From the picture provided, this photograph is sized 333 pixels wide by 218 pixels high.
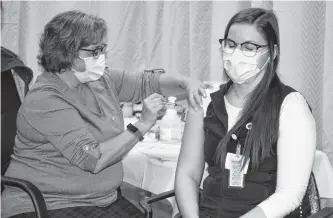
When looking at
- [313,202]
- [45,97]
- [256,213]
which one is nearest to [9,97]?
[45,97]

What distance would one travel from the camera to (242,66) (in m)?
1.42

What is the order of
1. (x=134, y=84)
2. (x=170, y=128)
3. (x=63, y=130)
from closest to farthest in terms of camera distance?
(x=63, y=130) < (x=134, y=84) < (x=170, y=128)

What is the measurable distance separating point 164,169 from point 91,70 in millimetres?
480

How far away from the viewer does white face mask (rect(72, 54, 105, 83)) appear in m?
1.63

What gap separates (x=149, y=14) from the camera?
284 centimetres

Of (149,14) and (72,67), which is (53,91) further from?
(149,14)

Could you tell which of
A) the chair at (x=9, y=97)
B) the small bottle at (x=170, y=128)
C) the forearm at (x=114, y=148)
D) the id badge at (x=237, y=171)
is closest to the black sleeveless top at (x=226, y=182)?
the id badge at (x=237, y=171)

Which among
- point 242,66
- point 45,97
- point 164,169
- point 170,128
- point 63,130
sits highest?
point 242,66

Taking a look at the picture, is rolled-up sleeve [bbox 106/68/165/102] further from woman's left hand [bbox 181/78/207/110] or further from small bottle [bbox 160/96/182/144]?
woman's left hand [bbox 181/78/207/110]

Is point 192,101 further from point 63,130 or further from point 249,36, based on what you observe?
point 63,130

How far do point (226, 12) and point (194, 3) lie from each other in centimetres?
22

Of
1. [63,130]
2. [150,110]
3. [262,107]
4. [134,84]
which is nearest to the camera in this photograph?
[262,107]

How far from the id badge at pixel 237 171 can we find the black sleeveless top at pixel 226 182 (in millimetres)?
16

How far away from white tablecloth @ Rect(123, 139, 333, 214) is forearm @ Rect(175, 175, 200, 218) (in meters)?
0.23
